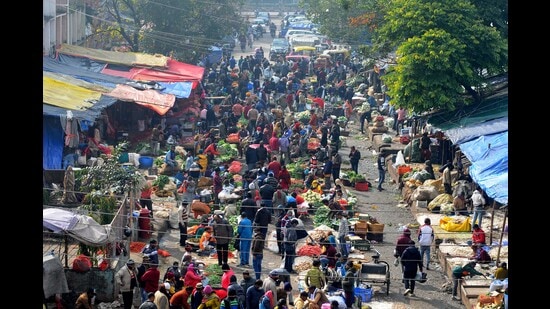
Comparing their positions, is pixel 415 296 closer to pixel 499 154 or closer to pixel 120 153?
pixel 499 154

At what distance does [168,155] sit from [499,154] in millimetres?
8741

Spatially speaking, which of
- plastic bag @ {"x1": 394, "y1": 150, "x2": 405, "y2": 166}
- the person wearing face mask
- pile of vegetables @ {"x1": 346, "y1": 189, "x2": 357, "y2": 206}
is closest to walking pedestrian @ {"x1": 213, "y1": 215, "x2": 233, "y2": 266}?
the person wearing face mask

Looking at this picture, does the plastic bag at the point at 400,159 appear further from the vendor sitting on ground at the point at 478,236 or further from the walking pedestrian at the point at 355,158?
the vendor sitting on ground at the point at 478,236

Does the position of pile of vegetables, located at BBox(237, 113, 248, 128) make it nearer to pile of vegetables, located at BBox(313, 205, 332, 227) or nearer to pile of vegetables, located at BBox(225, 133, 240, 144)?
pile of vegetables, located at BBox(225, 133, 240, 144)

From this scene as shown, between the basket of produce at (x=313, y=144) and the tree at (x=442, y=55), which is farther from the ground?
the tree at (x=442, y=55)

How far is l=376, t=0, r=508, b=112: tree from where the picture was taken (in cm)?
2422

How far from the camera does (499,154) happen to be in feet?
64.5

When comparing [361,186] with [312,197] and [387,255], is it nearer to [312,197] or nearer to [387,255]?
[312,197]

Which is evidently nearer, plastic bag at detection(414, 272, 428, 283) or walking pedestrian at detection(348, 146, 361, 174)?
plastic bag at detection(414, 272, 428, 283)

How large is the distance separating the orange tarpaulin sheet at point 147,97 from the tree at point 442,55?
21.6 feet

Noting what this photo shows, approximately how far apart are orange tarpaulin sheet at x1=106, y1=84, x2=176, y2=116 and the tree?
6.59m

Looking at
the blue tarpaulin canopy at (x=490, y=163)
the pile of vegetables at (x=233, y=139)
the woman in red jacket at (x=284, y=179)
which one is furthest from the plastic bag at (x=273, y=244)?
the pile of vegetables at (x=233, y=139)

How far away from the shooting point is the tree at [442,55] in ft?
79.5
